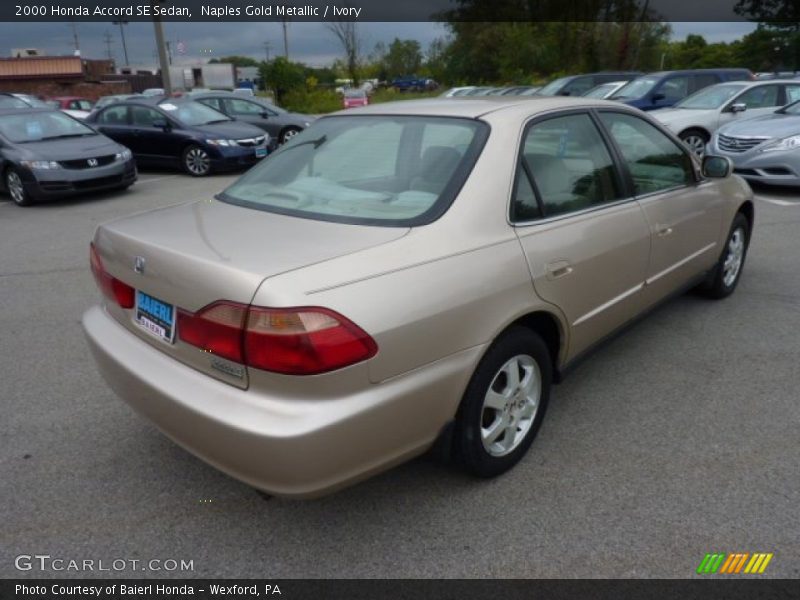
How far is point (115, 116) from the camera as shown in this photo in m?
12.9

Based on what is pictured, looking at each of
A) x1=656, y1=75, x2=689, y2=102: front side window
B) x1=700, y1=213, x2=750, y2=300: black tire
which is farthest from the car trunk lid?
x1=656, y1=75, x2=689, y2=102: front side window

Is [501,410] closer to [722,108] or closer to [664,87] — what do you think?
[722,108]

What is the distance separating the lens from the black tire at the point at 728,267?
4.59 meters

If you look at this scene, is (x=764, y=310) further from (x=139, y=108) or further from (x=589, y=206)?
(x=139, y=108)

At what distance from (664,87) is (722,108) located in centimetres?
293

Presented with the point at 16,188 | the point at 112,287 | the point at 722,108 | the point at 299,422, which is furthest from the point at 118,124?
the point at 299,422

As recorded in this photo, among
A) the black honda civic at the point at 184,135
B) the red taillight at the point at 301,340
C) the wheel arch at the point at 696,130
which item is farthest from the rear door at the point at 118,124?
the red taillight at the point at 301,340

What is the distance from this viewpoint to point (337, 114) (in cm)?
357

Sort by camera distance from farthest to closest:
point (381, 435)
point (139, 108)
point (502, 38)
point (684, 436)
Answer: point (502, 38) < point (139, 108) < point (684, 436) < point (381, 435)

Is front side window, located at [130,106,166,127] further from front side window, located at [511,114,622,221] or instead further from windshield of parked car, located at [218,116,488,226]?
front side window, located at [511,114,622,221]

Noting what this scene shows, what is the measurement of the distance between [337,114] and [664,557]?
267 cm

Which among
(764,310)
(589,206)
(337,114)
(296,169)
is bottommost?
(764,310)

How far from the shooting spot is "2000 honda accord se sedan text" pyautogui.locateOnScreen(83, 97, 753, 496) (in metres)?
2.04
